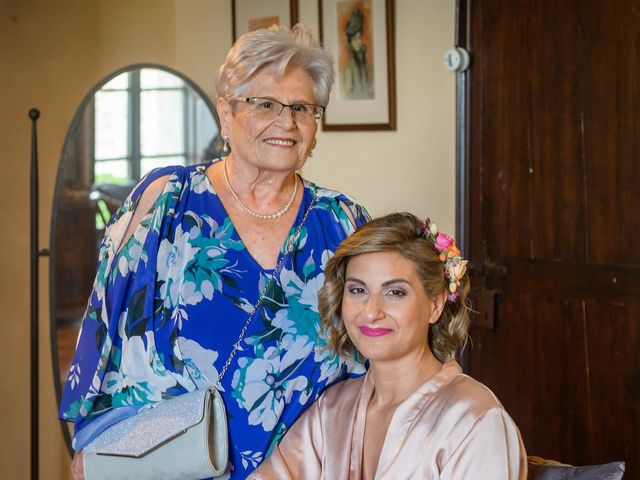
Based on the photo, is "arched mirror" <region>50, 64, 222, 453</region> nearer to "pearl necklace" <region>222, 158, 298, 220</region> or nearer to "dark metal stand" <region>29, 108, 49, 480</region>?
"dark metal stand" <region>29, 108, 49, 480</region>

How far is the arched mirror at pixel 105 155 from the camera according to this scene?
352 cm

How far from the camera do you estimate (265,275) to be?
82.8 inches

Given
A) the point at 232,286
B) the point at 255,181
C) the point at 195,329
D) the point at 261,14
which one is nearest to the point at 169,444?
the point at 195,329

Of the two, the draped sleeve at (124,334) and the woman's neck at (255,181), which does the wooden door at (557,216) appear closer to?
the woman's neck at (255,181)

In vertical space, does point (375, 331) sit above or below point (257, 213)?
below

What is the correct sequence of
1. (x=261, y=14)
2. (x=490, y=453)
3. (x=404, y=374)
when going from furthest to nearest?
(x=261, y=14), (x=404, y=374), (x=490, y=453)

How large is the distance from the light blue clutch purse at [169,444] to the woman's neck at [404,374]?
0.34 m

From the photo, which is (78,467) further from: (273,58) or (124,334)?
(273,58)

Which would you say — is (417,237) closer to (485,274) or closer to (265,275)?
(265,275)

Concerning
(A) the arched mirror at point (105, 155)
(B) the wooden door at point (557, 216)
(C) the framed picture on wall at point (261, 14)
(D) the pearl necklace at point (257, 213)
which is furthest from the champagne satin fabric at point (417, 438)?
(C) the framed picture on wall at point (261, 14)

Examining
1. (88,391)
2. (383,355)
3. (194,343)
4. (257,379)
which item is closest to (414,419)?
(383,355)

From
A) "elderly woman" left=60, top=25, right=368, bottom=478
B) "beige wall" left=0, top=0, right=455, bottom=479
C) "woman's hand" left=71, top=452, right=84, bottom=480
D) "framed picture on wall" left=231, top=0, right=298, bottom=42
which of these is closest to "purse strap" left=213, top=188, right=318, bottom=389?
"elderly woman" left=60, top=25, right=368, bottom=478

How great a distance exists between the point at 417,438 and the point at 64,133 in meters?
2.42

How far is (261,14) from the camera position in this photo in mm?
4121
